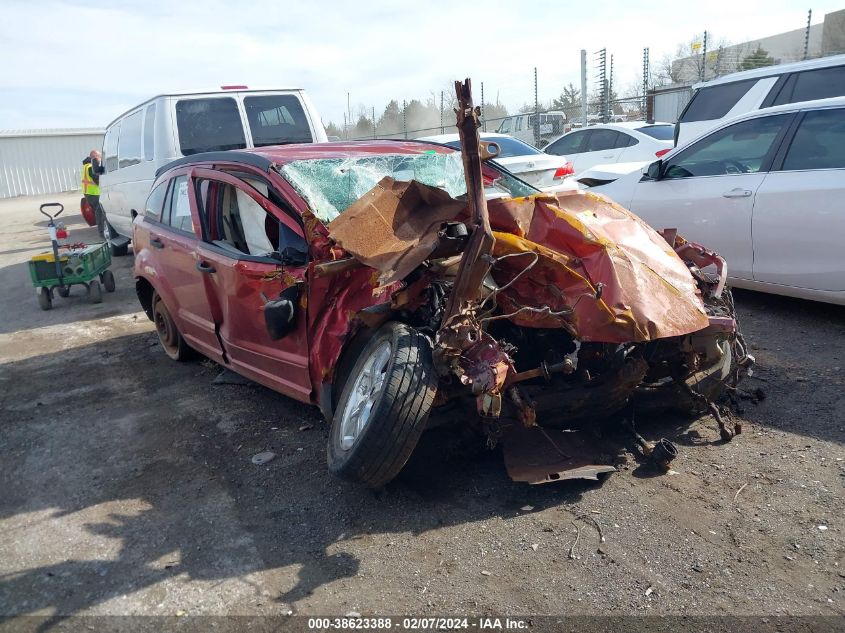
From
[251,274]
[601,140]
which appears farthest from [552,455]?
[601,140]

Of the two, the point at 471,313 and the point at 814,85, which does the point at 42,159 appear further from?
the point at 471,313

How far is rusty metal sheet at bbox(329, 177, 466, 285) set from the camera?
337 cm

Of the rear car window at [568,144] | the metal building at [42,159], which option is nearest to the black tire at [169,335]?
the rear car window at [568,144]

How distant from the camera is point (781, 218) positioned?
5.52 meters

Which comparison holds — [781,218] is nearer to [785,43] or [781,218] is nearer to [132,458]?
[132,458]

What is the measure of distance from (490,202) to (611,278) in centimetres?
76

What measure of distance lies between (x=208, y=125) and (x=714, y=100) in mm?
6537

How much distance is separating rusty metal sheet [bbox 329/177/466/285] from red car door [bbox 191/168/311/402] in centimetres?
52

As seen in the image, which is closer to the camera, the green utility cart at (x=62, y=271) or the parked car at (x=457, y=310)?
the parked car at (x=457, y=310)

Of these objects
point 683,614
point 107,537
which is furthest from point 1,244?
point 683,614

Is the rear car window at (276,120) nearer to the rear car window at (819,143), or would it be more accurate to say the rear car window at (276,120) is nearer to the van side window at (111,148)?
the van side window at (111,148)

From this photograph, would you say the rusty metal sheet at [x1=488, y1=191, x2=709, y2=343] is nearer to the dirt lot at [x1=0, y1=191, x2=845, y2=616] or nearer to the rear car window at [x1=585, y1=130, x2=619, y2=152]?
the dirt lot at [x1=0, y1=191, x2=845, y2=616]

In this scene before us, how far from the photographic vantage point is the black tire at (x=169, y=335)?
6.01m

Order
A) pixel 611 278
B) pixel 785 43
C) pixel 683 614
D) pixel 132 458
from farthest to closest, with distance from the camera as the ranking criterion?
1. pixel 785 43
2. pixel 132 458
3. pixel 611 278
4. pixel 683 614
